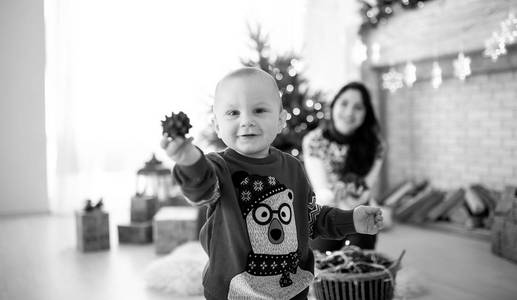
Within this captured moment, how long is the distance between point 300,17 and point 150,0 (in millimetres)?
1579

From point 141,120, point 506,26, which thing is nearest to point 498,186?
point 506,26

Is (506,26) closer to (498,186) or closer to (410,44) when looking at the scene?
(410,44)

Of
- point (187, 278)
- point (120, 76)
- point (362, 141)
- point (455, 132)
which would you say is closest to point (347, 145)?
point (362, 141)

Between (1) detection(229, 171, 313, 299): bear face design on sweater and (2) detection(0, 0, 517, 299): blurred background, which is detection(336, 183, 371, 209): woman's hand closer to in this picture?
(2) detection(0, 0, 517, 299): blurred background

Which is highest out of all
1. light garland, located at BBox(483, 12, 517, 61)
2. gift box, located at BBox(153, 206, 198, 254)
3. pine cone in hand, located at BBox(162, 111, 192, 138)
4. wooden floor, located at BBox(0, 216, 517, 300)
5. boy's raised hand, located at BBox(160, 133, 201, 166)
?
light garland, located at BBox(483, 12, 517, 61)

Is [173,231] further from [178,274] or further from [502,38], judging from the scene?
[502,38]

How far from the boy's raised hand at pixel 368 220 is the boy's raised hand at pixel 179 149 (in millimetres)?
503

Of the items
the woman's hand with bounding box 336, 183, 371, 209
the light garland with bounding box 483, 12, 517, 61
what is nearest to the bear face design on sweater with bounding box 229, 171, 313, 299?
the woman's hand with bounding box 336, 183, 371, 209

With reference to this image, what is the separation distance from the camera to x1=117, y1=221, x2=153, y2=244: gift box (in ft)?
13.1

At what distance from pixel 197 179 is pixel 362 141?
2161mm

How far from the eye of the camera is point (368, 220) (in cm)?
138

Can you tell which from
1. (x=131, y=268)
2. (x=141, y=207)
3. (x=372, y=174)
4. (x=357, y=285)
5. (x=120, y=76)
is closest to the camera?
(x=357, y=285)

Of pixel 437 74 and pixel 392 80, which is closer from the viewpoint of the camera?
pixel 437 74

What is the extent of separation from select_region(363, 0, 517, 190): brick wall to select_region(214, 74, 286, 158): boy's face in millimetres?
2826
